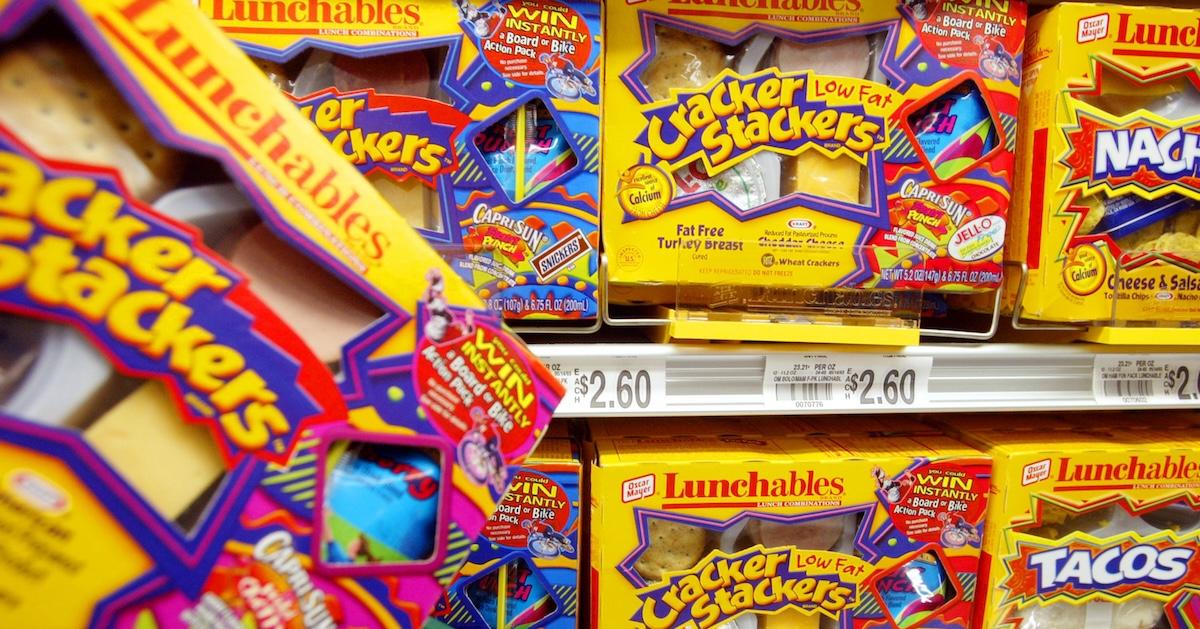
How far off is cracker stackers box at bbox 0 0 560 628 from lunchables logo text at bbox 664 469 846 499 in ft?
1.50

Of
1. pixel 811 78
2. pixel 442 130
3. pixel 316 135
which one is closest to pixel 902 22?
pixel 811 78

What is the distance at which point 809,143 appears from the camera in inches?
40.0

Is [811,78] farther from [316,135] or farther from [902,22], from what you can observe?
[316,135]

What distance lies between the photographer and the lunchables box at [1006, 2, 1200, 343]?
103 cm

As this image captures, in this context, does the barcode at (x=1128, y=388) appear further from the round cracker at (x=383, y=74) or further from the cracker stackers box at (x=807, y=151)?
the round cracker at (x=383, y=74)

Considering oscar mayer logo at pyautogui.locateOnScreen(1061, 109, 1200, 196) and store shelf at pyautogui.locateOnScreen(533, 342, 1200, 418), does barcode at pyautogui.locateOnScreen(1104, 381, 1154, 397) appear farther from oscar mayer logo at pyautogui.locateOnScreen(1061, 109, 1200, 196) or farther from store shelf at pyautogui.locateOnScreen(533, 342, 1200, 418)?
oscar mayer logo at pyautogui.locateOnScreen(1061, 109, 1200, 196)

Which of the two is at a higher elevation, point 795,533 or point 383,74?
point 383,74

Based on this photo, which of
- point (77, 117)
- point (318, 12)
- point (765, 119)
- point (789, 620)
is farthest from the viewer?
point (789, 620)

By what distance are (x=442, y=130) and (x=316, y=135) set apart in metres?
0.36

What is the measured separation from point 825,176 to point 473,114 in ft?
1.72

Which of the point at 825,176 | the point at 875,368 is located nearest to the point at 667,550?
the point at 875,368

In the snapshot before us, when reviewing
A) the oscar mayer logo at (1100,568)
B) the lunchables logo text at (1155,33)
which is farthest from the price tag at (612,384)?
the lunchables logo text at (1155,33)

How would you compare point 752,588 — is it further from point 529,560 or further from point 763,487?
point 529,560

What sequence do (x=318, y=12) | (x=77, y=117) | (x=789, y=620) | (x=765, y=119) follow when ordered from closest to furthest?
(x=77, y=117)
(x=318, y=12)
(x=765, y=119)
(x=789, y=620)
